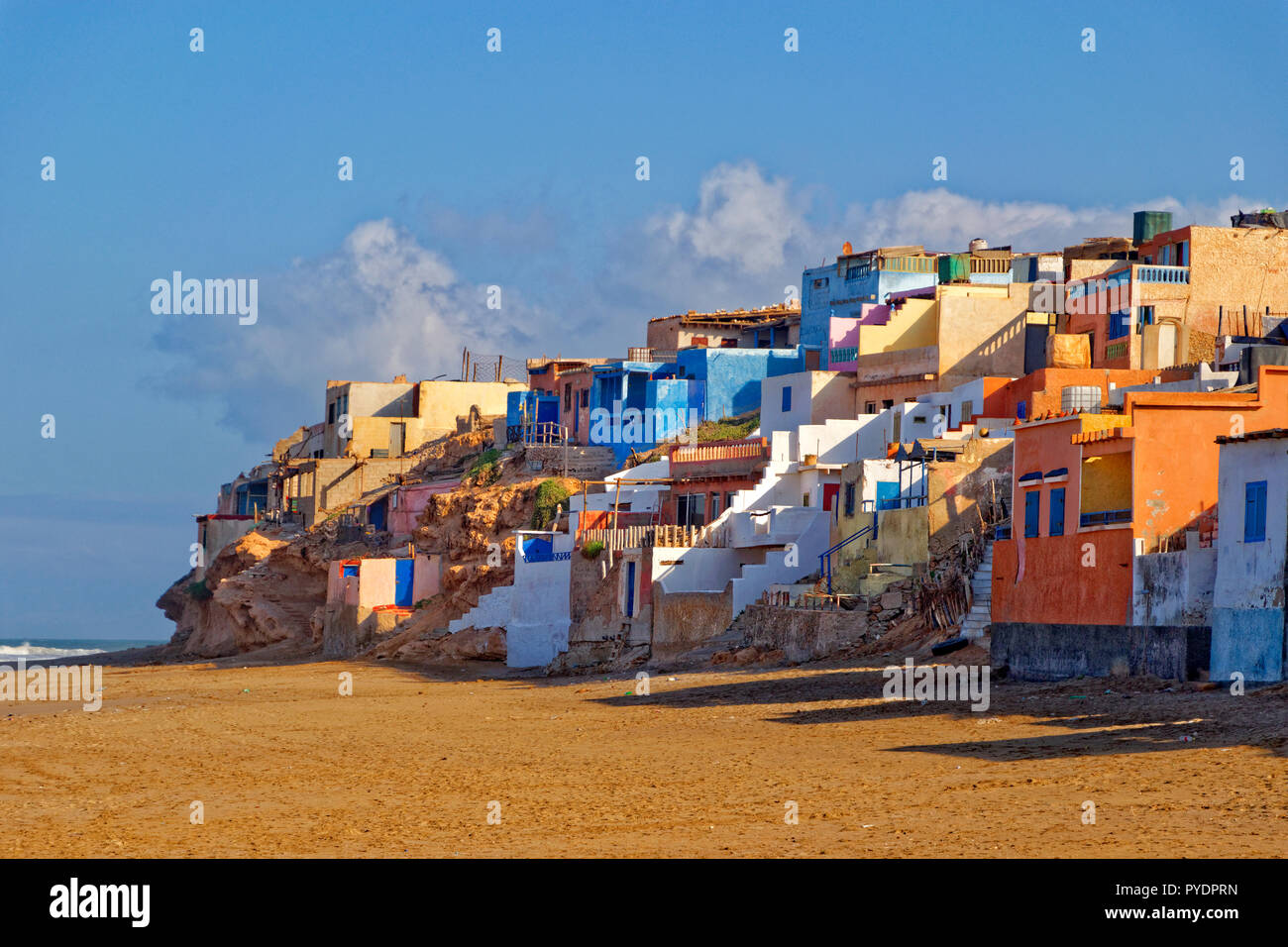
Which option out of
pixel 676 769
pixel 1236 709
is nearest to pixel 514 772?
pixel 676 769

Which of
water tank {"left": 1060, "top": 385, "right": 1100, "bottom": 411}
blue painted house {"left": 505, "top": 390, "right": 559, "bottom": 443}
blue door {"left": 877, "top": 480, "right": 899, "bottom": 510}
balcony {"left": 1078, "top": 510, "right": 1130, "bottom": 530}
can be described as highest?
blue painted house {"left": 505, "top": 390, "right": 559, "bottom": 443}

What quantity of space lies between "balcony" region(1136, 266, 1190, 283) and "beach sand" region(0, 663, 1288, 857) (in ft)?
78.8

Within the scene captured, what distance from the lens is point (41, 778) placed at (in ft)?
82.2

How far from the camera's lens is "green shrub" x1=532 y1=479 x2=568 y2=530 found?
56.9m

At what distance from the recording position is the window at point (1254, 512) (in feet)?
81.2

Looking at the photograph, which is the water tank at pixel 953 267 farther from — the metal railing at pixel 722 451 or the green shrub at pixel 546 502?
the green shrub at pixel 546 502

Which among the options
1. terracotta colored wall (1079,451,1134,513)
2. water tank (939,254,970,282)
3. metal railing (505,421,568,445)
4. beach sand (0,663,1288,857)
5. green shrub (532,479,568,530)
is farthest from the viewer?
metal railing (505,421,568,445)

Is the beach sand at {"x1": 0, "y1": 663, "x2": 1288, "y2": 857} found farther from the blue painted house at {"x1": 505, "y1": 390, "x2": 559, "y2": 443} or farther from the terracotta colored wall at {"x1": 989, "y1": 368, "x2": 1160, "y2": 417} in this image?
the blue painted house at {"x1": 505, "y1": 390, "x2": 559, "y2": 443}

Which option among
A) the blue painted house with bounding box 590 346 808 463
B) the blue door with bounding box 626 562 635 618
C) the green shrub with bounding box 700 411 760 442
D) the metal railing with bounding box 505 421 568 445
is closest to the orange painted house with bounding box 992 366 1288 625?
the blue door with bounding box 626 562 635 618

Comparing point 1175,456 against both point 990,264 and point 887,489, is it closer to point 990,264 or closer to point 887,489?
point 887,489

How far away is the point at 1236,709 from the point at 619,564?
25090 mm

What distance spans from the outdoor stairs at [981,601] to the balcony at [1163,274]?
20.4 meters

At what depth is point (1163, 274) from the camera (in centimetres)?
5422
